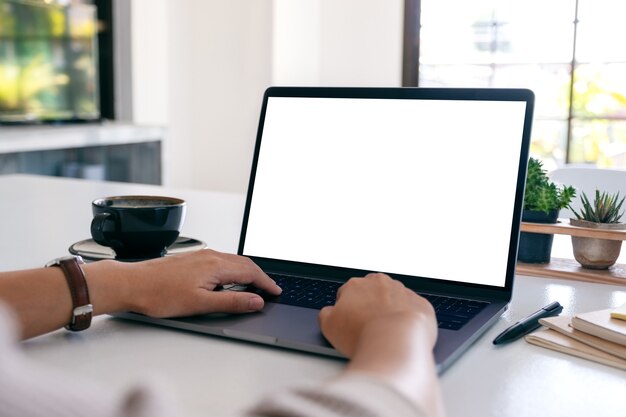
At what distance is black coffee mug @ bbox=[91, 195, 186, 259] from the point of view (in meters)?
0.89

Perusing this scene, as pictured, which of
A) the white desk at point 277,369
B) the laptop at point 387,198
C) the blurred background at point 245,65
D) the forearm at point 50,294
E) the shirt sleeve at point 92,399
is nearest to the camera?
the shirt sleeve at point 92,399

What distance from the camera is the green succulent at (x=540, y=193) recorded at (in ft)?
3.29

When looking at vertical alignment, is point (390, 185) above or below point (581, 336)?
above

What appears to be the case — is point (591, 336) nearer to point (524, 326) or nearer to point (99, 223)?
point (524, 326)

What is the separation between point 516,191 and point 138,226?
0.45 m

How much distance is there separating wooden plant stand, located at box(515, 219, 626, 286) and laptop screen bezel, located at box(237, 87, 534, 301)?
8.4 inches

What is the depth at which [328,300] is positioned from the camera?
776 mm

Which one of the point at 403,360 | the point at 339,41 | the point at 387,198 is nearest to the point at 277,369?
the point at 403,360

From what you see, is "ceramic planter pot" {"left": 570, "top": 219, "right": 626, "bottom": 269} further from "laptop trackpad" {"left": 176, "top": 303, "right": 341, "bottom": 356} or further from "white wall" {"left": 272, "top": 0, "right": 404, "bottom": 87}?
"white wall" {"left": 272, "top": 0, "right": 404, "bottom": 87}

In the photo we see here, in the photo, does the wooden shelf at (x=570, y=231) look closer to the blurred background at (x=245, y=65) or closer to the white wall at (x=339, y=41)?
the blurred background at (x=245, y=65)

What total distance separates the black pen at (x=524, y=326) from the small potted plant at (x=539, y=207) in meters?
0.25

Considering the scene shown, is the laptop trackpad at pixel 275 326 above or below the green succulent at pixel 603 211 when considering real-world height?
below

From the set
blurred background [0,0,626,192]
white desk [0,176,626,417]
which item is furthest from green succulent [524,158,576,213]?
blurred background [0,0,626,192]

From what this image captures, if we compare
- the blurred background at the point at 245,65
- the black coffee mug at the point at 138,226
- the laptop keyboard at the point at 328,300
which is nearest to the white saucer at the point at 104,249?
the black coffee mug at the point at 138,226
